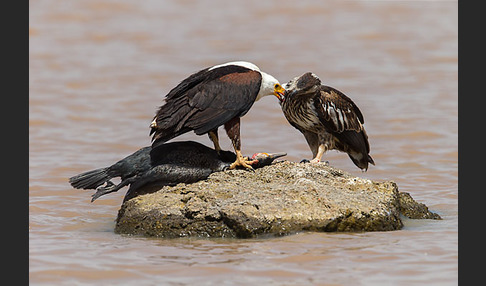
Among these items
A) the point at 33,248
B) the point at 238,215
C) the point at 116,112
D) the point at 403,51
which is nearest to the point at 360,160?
the point at 238,215

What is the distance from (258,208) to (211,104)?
1.31m

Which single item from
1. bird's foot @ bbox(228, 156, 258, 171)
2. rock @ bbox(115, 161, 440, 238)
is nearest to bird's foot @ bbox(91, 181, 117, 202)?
rock @ bbox(115, 161, 440, 238)

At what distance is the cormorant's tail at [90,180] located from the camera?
818 centimetres

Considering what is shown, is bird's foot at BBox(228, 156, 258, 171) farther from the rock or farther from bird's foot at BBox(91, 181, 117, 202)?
bird's foot at BBox(91, 181, 117, 202)

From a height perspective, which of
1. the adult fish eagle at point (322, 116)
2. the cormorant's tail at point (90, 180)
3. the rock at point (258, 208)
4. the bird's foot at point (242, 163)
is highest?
the adult fish eagle at point (322, 116)

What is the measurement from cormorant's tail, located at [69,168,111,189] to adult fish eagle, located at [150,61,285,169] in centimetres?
60

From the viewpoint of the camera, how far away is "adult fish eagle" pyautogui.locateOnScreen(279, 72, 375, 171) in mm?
8758

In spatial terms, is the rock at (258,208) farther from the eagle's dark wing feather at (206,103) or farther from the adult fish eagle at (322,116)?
the adult fish eagle at (322,116)

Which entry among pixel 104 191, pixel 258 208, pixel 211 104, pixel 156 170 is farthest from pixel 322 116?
pixel 104 191

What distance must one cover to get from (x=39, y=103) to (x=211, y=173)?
25.2 feet

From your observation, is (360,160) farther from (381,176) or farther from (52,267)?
(52,267)

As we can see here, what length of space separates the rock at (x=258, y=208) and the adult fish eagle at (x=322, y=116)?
3.20 feet

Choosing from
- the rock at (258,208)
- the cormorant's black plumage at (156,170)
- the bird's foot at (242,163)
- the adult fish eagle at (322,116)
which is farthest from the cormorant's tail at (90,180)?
the adult fish eagle at (322,116)

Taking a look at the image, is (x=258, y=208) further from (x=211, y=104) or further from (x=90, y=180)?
(x=90, y=180)
